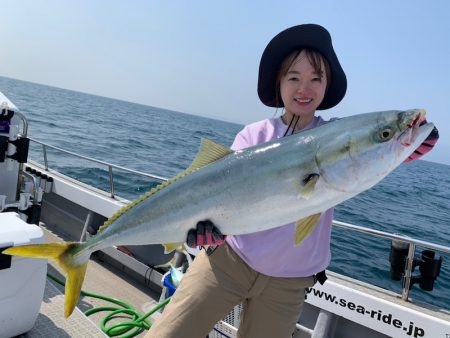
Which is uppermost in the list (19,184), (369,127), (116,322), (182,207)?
(369,127)

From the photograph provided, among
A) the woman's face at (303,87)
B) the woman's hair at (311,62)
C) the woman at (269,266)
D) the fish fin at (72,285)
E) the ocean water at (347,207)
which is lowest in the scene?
the ocean water at (347,207)

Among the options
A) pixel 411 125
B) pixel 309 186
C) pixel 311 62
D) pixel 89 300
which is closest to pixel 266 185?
pixel 309 186

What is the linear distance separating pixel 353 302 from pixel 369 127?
7.31ft

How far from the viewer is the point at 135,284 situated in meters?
5.49

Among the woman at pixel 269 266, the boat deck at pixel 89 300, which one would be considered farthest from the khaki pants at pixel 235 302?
the boat deck at pixel 89 300

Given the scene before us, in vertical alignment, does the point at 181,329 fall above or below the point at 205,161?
below

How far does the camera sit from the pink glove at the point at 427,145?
2.01 meters

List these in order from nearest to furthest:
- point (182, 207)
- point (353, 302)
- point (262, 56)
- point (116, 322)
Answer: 1. point (182, 207)
2. point (262, 56)
3. point (353, 302)
4. point (116, 322)

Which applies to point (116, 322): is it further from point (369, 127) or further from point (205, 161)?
point (369, 127)

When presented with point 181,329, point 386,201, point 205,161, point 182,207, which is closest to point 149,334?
point 181,329

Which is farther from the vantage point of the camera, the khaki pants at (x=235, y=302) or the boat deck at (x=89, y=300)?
the boat deck at (x=89, y=300)

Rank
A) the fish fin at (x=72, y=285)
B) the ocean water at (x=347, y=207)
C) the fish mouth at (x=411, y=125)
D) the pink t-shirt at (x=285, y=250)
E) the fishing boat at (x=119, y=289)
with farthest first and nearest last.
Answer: the ocean water at (x=347, y=207) → the fishing boat at (x=119, y=289) → the fish fin at (x=72, y=285) → the pink t-shirt at (x=285, y=250) → the fish mouth at (x=411, y=125)

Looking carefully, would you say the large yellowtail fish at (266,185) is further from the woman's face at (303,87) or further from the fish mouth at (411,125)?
the woman's face at (303,87)

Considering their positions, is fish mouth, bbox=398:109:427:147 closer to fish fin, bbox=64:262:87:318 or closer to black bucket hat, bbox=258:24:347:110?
black bucket hat, bbox=258:24:347:110
